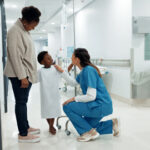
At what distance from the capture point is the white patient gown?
2244mm

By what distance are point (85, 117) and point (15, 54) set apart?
3.37 feet

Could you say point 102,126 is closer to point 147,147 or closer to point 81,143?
point 81,143

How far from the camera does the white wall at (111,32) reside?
3.85 metres

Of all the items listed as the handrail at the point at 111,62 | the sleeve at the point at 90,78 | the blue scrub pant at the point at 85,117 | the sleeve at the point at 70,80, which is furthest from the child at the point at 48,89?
the handrail at the point at 111,62

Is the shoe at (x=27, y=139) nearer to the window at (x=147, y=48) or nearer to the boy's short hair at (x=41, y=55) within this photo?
the boy's short hair at (x=41, y=55)

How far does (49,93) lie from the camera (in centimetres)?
226

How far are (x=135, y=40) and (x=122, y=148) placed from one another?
7.71ft

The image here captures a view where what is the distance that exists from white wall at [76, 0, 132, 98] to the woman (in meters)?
1.80

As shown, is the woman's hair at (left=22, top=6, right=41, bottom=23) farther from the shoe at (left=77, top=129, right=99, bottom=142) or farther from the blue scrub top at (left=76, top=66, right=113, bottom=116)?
the shoe at (left=77, top=129, right=99, bottom=142)

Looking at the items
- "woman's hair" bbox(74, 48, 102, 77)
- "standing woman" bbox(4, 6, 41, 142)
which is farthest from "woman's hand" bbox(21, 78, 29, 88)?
"woman's hair" bbox(74, 48, 102, 77)

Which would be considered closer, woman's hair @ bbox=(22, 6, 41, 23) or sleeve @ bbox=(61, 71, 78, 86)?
woman's hair @ bbox=(22, 6, 41, 23)

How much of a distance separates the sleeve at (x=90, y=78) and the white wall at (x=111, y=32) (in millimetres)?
2036

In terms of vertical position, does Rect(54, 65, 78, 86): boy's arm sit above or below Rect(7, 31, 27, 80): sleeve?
below

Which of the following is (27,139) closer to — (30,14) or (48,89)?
(48,89)
